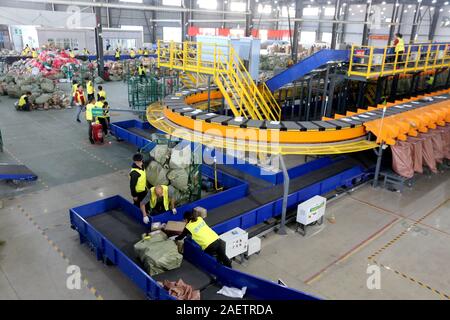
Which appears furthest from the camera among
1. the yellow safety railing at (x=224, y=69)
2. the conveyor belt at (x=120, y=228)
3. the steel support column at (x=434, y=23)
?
the steel support column at (x=434, y=23)

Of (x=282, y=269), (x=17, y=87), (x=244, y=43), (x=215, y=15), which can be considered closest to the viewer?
(x=282, y=269)

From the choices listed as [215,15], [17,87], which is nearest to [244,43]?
[17,87]

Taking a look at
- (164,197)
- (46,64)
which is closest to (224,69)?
(164,197)

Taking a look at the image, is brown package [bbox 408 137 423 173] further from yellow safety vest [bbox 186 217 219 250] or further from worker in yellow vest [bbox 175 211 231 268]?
yellow safety vest [bbox 186 217 219 250]

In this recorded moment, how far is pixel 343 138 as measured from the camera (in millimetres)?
9156

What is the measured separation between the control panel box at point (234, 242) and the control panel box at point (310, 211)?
1.53 metres

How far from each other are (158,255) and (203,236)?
0.74m

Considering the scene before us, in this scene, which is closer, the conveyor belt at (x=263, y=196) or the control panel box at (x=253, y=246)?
the control panel box at (x=253, y=246)

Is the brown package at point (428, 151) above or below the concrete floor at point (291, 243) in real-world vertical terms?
above

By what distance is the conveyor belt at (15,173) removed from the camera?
8594mm

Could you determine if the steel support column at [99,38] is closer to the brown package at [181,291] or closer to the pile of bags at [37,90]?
the pile of bags at [37,90]

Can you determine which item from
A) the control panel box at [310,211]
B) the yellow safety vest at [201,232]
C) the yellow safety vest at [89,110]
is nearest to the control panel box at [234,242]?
the yellow safety vest at [201,232]
